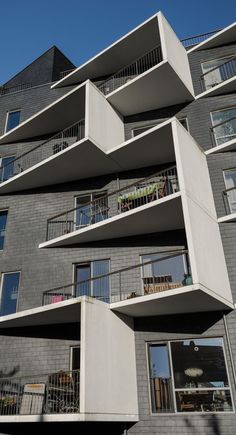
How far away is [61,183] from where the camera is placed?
1661 cm

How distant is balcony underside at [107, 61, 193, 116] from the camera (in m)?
15.5

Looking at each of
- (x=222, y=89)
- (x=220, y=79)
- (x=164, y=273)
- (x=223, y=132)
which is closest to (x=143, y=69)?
(x=220, y=79)

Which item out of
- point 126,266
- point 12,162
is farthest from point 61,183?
point 126,266

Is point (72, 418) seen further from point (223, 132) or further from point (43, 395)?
point (223, 132)

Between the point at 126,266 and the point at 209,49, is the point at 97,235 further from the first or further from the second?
the point at 209,49

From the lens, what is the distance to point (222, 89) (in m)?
15.6

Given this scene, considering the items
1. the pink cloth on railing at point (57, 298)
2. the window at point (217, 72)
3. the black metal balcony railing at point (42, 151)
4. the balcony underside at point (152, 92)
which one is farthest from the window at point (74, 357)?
the window at point (217, 72)

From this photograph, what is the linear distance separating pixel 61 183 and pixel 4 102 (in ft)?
26.5

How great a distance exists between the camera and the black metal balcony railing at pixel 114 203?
538 inches

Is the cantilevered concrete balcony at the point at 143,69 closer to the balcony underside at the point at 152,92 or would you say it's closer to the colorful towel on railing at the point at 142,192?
the balcony underside at the point at 152,92

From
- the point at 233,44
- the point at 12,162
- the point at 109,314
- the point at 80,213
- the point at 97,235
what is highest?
the point at 233,44

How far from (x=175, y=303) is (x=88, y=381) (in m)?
3.26

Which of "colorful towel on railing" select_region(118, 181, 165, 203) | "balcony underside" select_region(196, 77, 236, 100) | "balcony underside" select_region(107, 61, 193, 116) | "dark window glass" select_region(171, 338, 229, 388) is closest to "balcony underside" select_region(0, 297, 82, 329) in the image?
"dark window glass" select_region(171, 338, 229, 388)

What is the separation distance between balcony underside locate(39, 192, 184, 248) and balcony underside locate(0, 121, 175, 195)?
3193mm
